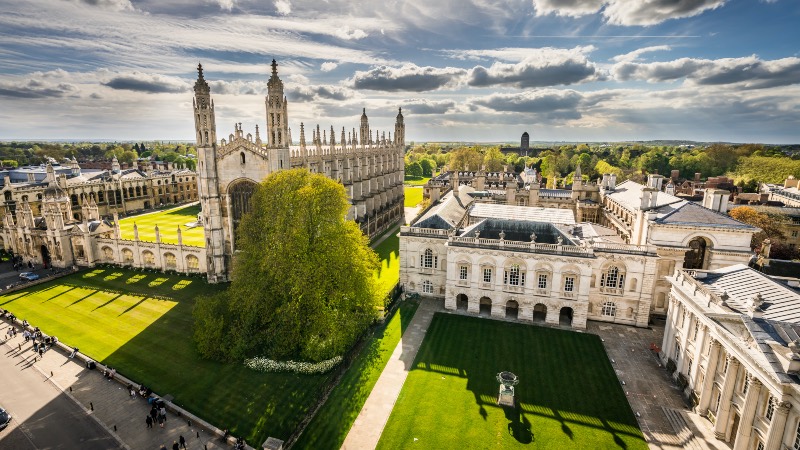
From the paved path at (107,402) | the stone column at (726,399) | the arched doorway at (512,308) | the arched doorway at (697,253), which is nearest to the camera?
the stone column at (726,399)

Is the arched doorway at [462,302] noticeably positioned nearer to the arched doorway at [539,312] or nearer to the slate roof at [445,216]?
the arched doorway at [539,312]

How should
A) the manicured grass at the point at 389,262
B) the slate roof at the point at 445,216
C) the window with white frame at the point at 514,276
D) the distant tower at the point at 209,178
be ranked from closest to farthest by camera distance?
the window with white frame at the point at 514,276, the slate roof at the point at 445,216, the distant tower at the point at 209,178, the manicured grass at the point at 389,262

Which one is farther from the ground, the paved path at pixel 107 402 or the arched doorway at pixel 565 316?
the arched doorway at pixel 565 316

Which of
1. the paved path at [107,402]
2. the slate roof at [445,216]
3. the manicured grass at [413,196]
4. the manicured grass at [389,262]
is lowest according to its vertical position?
the paved path at [107,402]

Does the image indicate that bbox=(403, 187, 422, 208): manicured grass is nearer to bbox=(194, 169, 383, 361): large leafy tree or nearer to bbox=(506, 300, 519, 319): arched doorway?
bbox=(506, 300, 519, 319): arched doorway

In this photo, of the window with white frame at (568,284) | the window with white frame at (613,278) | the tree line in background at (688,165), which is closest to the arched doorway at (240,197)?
the window with white frame at (568,284)

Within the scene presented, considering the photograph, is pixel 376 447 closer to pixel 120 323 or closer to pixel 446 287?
pixel 446 287
